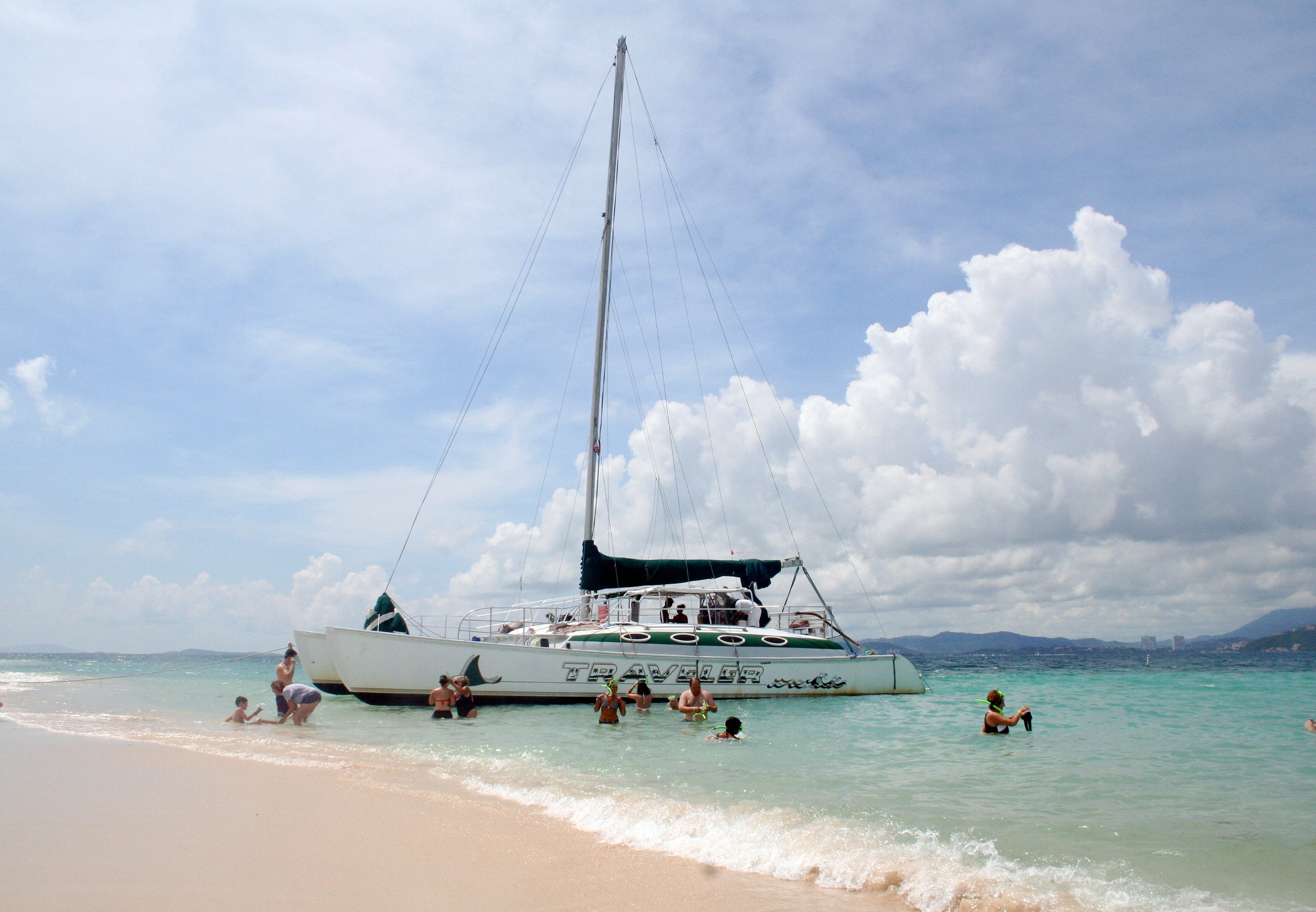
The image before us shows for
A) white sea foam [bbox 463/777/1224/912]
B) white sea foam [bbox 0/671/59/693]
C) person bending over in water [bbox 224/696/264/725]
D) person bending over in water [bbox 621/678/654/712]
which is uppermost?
white sea foam [bbox 463/777/1224/912]

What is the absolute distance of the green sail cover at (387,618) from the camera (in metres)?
17.9

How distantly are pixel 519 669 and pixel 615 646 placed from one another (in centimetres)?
234

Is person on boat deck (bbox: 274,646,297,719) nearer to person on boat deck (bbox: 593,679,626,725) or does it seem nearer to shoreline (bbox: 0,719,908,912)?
person on boat deck (bbox: 593,679,626,725)

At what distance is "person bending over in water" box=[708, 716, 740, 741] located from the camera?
1323cm

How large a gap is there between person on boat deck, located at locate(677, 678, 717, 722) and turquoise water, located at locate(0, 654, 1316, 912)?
0.43 meters

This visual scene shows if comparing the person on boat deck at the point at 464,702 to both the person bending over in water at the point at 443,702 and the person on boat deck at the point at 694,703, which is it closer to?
the person bending over in water at the point at 443,702

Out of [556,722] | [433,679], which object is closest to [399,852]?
[556,722]

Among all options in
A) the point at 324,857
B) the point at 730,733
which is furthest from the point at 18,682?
the point at 324,857

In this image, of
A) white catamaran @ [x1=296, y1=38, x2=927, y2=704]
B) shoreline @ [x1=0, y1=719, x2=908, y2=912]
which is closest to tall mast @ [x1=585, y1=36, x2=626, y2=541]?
white catamaran @ [x1=296, y1=38, x2=927, y2=704]

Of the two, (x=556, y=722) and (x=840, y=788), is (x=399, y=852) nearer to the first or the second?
(x=840, y=788)

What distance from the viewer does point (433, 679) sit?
55.4ft

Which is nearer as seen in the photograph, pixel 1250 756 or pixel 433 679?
pixel 1250 756

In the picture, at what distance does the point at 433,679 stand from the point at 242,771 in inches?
278

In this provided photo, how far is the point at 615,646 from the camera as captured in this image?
1834 cm
